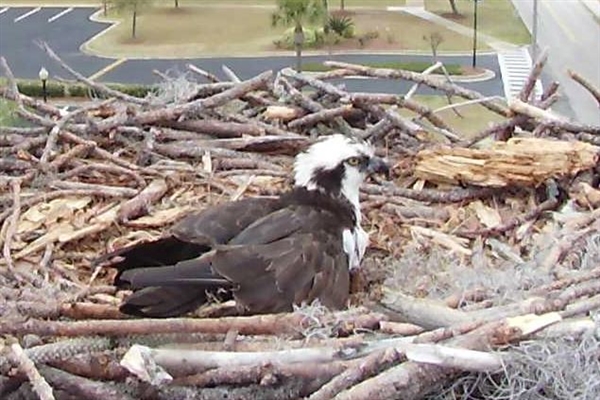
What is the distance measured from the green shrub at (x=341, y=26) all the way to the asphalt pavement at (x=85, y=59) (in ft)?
1.61

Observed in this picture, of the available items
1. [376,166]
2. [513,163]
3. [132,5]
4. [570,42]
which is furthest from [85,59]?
[376,166]

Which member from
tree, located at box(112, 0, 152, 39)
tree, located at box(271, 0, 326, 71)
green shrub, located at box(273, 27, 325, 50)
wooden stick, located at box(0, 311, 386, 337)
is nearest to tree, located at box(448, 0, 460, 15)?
green shrub, located at box(273, 27, 325, 50)

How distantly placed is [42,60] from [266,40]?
2715 millimetres

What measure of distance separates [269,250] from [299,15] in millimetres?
9838

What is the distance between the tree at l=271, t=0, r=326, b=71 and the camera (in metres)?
11.9

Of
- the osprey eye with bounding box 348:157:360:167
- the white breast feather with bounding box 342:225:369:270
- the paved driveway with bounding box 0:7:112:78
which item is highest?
the osprey eye with bounding box 348:157:360:167

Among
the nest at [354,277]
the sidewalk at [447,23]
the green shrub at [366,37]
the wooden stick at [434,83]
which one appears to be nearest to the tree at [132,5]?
the green shrub at [366,37]

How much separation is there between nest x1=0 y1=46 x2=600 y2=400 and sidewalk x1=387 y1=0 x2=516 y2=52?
876 cm

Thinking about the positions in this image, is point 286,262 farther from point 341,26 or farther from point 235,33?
point 235,33

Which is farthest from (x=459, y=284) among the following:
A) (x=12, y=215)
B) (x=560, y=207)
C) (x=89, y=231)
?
(x=12, y=215)

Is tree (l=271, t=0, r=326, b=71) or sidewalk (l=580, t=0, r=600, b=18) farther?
sidewalk (l=580, t=0, r=600, b=18)

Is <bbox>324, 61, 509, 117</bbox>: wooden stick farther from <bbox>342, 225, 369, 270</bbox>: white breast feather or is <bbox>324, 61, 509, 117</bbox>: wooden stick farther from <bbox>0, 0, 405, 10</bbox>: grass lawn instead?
<bbox>0, 0, 405, 10</bbox>: grass lawn

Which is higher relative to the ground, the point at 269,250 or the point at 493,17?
the point at 269,250

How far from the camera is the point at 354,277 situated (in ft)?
10.3
